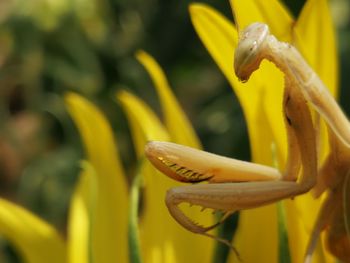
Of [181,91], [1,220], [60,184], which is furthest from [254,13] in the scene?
[181,91]

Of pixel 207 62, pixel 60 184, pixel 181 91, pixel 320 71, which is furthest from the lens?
pixel 181 91

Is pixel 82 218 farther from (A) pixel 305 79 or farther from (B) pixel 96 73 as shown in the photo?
(B) pixel 96 73

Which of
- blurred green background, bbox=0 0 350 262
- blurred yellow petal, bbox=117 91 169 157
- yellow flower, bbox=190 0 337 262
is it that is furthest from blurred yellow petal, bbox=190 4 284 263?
blurred green background, bbox=0 0 350 262

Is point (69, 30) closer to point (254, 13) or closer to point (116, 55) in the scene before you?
point (116, 55)

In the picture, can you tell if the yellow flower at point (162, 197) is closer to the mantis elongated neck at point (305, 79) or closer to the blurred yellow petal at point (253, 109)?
the blurred yellow petal at point (253, 109)

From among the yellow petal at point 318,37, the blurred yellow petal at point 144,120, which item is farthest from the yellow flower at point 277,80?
the blurred yellow petal at point 144,120

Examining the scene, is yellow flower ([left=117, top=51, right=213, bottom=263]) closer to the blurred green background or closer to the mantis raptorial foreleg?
the mantis raptorial foreleg
